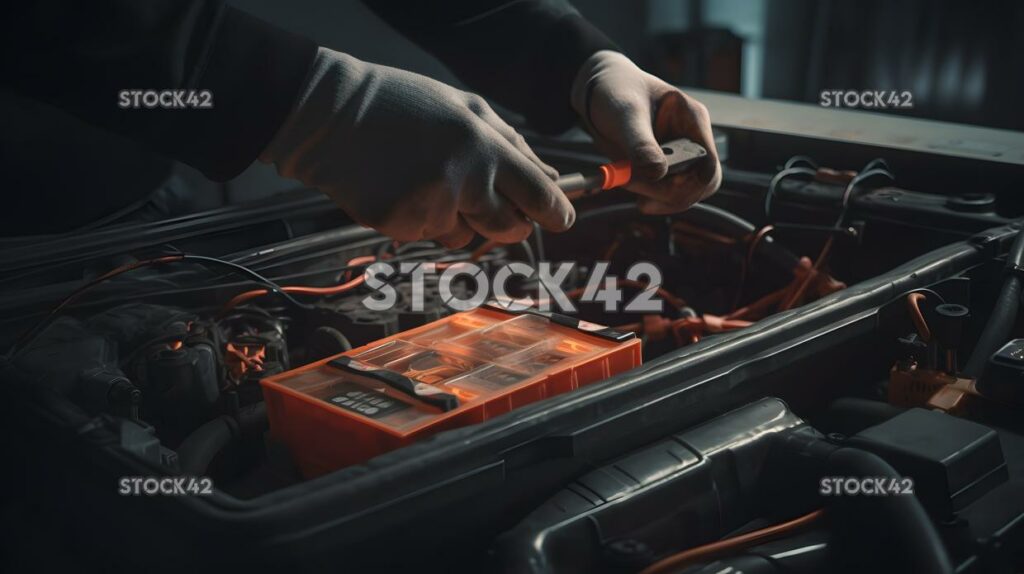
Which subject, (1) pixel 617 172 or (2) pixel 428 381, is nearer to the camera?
(2) pixel 428 381

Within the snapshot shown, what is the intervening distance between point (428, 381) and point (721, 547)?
11.0 inches

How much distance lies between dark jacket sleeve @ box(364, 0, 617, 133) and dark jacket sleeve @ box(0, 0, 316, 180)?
1.85ft

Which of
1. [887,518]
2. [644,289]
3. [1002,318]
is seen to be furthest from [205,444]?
[1002,318]

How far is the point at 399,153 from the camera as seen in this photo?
90 centimetres

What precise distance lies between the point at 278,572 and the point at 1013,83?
7.94 feet

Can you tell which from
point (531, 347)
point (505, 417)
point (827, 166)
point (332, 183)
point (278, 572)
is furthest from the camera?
point (827, 166)

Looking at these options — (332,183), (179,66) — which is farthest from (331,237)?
(179,66)

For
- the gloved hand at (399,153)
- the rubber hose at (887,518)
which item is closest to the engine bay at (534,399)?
the rubber hose at (887,518)

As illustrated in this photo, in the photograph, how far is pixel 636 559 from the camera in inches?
22.9

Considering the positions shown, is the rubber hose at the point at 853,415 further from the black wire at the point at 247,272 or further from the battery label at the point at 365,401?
the black wire at the point at 247,272

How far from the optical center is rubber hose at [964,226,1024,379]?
88cm

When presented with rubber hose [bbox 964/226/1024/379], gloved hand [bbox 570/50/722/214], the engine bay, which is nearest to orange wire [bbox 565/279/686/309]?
the engine bay

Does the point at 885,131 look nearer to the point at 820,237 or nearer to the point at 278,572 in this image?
the point at 820,237

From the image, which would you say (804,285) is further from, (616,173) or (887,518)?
(887,518)
